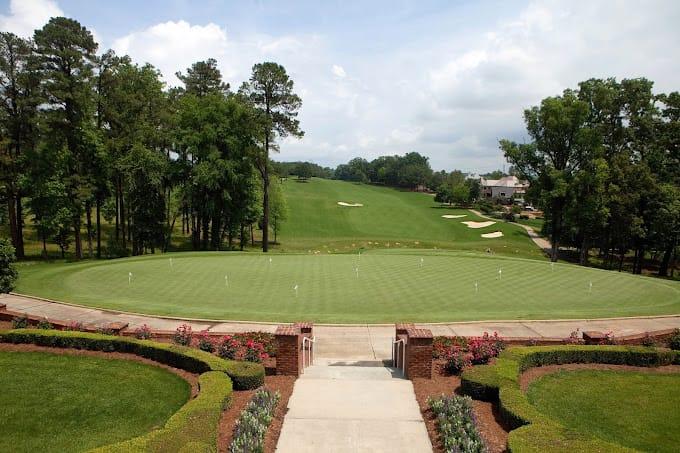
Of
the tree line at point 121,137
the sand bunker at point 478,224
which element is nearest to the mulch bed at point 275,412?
the tree line at point 121,137

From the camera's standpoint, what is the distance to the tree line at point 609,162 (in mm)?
41719

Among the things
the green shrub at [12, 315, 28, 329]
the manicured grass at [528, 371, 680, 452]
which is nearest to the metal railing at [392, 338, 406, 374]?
the manicured grass at [528, 371, 680, 452]

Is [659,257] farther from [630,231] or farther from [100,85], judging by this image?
[100,85]

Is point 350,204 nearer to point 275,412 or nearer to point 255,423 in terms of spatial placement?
point 275,412

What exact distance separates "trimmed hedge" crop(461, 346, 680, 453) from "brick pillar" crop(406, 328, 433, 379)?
996 mm

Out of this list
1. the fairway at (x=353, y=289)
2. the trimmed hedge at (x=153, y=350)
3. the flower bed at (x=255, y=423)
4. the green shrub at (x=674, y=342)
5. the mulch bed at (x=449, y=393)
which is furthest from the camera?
the fairway at (x=353, y=289)

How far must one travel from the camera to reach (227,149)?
1687 inches

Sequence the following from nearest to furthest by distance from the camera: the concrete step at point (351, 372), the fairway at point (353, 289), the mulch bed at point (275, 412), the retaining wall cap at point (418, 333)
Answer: the mulch bed at point (275, 412)
the retaining wall cap at point (418, 333)
the concrete step at point (351, 372)
the fairway at point (353, 289)

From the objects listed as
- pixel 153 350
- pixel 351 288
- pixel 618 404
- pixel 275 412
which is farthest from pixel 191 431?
pixel 351 288

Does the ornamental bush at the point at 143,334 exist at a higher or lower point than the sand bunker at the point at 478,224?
lower

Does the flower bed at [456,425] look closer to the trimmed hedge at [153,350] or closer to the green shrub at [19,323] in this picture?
the trimmed hedge at [153,350]

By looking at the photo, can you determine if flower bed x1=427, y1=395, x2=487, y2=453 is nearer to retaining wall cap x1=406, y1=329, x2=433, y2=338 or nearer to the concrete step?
retaining wall cap x1=406, y1=329, x2=433, y2=338

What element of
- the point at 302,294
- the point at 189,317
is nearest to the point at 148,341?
the point at 189,317

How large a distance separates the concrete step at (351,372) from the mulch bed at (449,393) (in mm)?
943
